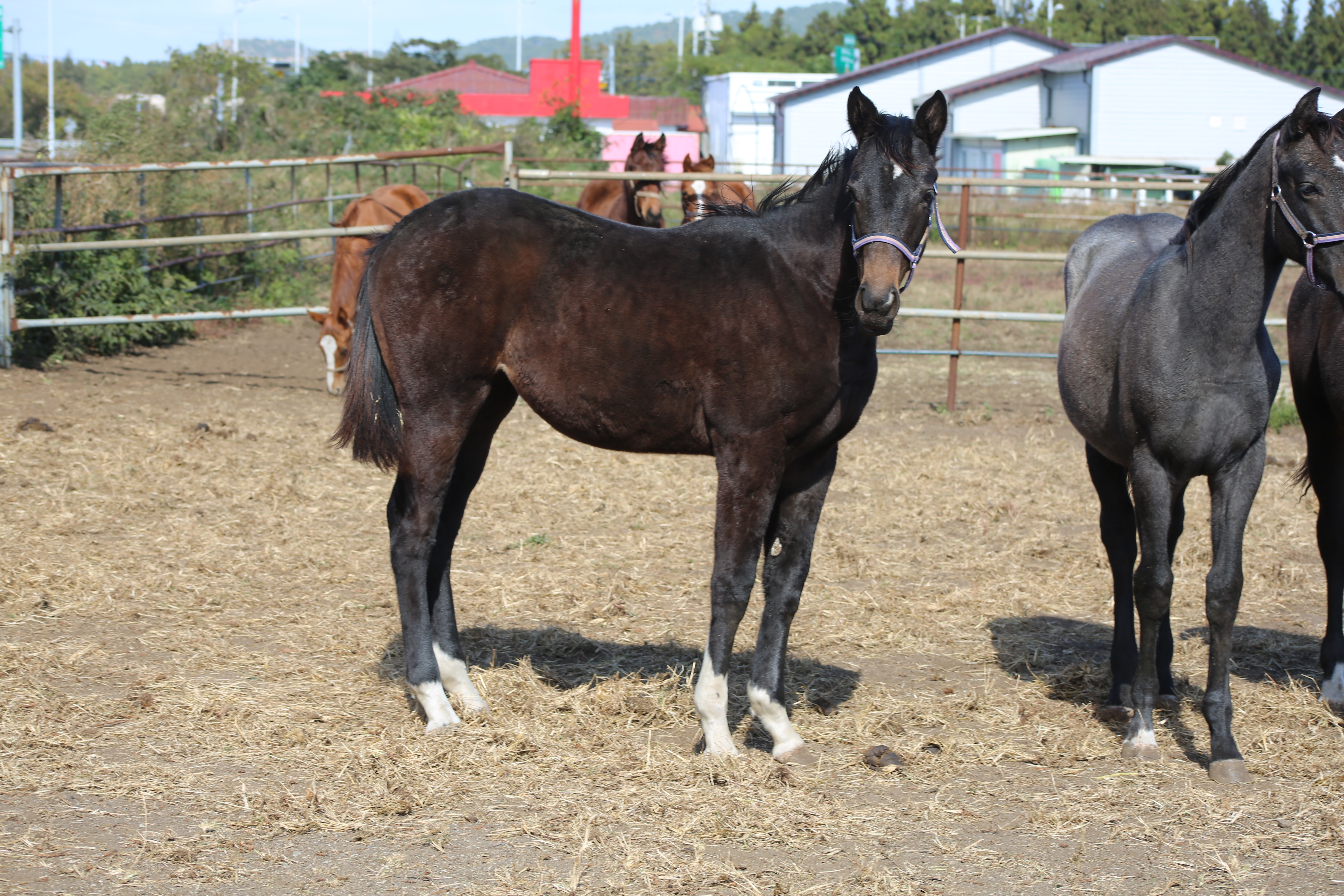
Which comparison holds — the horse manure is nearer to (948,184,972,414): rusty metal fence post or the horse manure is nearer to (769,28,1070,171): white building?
(948,184,972,414): rusty metal fence post

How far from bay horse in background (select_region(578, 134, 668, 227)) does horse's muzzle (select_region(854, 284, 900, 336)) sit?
19.6ft

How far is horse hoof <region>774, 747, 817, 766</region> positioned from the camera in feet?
11.9

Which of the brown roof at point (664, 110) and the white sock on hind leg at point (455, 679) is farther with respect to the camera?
the brown roof at point (664, 110)

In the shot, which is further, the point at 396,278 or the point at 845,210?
the point at 396,278

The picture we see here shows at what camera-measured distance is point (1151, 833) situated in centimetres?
315

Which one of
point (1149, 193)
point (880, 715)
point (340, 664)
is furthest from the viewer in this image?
point (1149, 193)

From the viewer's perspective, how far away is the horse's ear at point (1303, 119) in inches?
129

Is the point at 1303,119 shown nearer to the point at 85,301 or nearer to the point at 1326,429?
the point at 1326,429

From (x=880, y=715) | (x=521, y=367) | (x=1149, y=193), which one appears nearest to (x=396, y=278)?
(x=521, y=367)

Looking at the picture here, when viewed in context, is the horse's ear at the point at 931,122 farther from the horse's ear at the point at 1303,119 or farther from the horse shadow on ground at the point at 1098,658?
the horse shadow on ground at the point at 1098,658

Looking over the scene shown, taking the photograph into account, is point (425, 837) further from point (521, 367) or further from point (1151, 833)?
Answer: point (1151, 833)

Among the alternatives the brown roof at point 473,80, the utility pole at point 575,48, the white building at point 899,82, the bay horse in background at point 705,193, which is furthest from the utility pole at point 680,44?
the bay horse in background at point 705,193

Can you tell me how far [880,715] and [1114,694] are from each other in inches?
Result: 36.7

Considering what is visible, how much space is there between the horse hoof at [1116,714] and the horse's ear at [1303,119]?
80.0 inches
